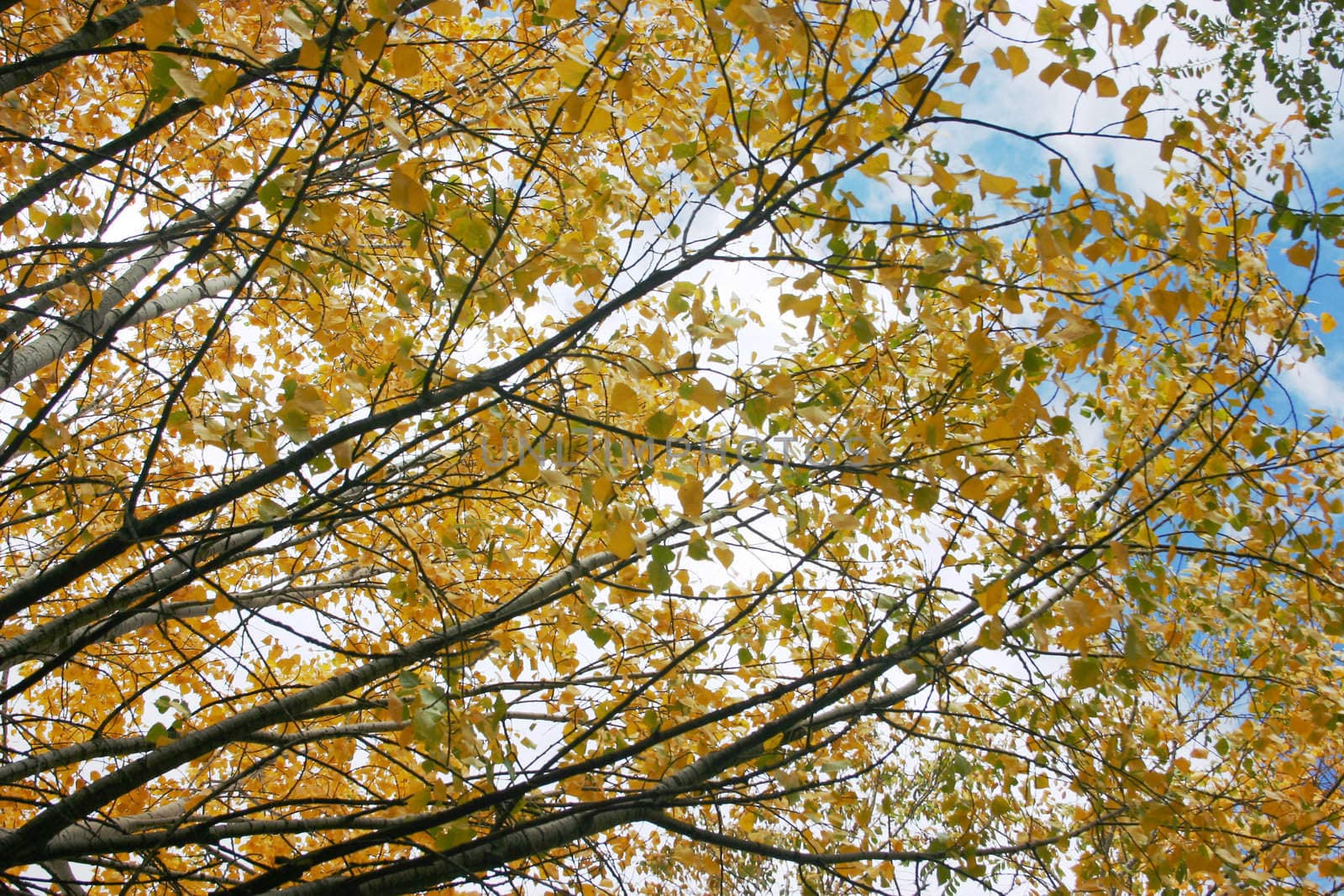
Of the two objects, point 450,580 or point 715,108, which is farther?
point 450,580

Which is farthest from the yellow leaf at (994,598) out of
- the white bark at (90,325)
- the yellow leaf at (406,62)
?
the white bark at (90,325)

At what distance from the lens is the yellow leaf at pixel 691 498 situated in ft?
5.20

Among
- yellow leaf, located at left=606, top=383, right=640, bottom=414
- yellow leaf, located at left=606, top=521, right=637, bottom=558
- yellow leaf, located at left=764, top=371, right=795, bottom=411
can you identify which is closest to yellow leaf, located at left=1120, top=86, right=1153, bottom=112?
yellow leaf, located at left=764, top=371, right=795, bottom=411

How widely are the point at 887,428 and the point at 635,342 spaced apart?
1.01 metres

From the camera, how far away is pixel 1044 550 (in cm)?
208

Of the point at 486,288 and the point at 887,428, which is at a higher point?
the point at 887,428

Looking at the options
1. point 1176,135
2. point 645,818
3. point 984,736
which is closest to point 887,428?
point 1176,135

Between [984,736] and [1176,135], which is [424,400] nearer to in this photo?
[1176,135]

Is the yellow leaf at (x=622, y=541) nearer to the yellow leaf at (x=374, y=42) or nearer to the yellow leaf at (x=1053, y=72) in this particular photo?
the yellow leaf at (x=374, y=42)

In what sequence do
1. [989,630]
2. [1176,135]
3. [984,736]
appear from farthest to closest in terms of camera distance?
1. [984,736]
2. [989,630]
3. [1176,135]

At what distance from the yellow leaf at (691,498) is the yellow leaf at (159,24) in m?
1.30

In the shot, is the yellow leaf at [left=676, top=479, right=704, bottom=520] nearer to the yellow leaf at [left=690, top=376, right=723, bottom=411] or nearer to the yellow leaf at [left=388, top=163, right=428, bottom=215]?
the yellow leaf at [left=690, top=376, right=723, bottom=411]

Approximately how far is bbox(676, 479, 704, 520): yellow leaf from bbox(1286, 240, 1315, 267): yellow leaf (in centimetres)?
169

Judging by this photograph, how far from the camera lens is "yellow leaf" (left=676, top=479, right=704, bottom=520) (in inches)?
62.4
